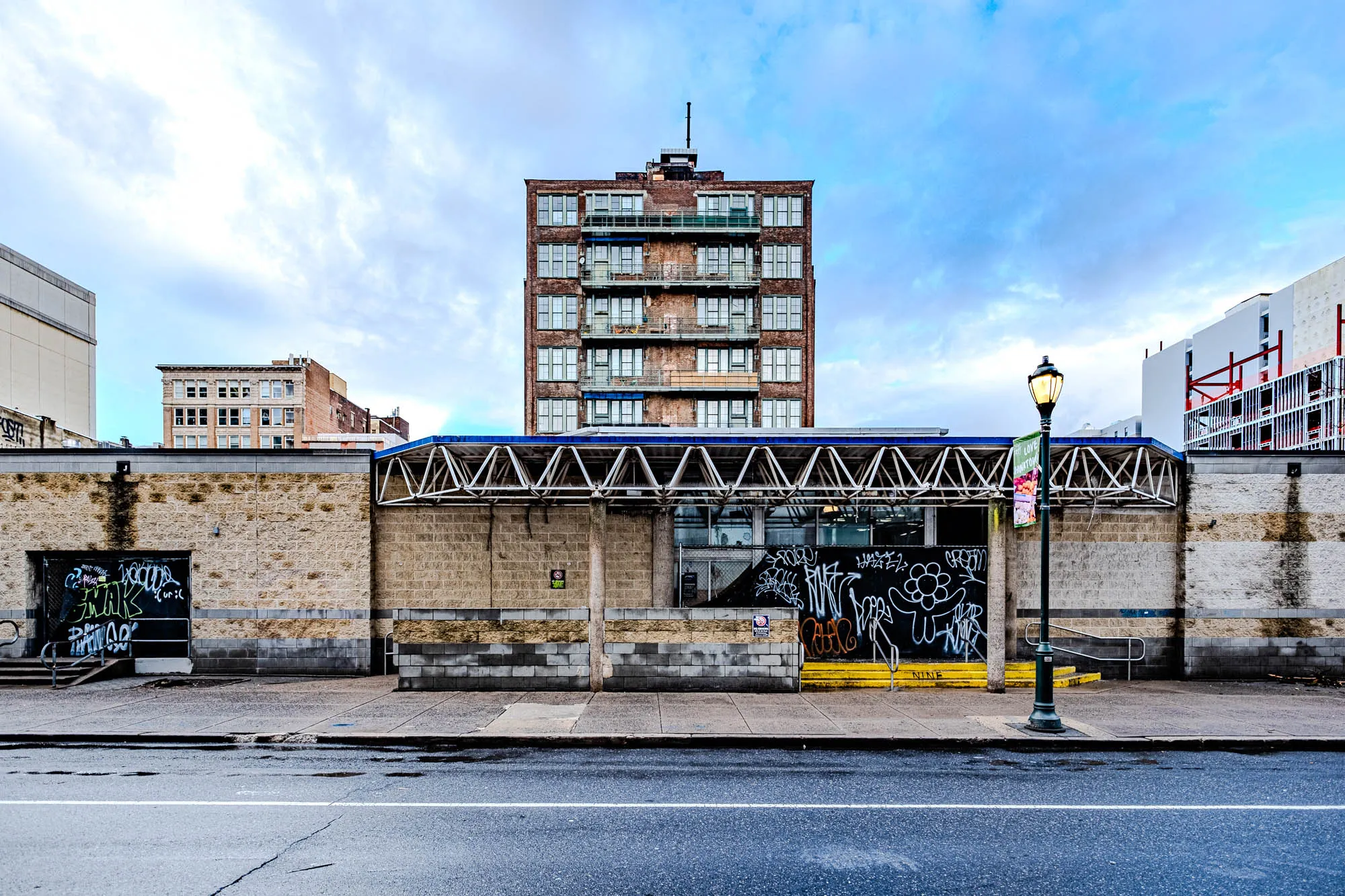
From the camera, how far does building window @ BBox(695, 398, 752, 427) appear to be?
1636 inches

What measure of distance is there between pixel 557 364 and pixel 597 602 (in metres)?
29.6

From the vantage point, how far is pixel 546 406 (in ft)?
137

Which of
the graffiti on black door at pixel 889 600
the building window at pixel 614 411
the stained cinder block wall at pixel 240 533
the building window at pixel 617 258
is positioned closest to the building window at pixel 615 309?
the building window at pixel 617 258

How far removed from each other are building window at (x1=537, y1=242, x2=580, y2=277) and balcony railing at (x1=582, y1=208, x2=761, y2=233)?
5.38ft

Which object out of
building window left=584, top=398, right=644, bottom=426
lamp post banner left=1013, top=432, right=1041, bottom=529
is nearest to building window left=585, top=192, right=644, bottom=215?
building window left=584, top=398, right=644, bottom=426

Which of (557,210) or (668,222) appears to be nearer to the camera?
(668,222)

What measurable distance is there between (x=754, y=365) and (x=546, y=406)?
12.7 meters

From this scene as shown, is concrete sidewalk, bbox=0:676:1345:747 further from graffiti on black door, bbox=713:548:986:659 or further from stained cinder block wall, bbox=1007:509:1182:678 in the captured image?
graffiti on black door, bbox=713:548:986:659

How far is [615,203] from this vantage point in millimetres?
42406

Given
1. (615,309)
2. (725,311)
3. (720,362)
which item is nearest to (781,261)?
(725,311)

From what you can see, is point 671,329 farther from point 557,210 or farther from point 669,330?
point 557,210

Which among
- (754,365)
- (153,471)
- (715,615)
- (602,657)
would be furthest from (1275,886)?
(754,365)

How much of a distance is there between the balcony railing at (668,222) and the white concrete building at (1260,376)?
122ft

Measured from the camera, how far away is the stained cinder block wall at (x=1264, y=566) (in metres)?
15.4
